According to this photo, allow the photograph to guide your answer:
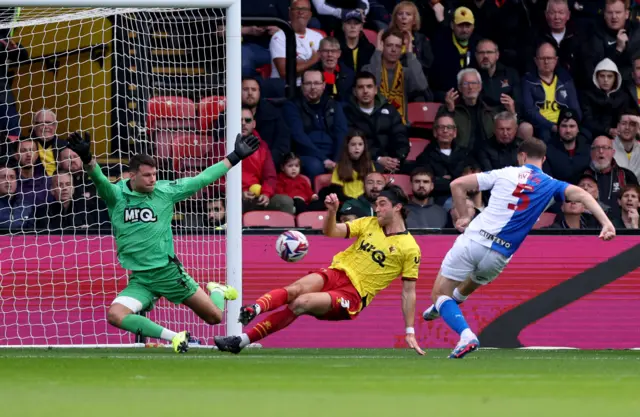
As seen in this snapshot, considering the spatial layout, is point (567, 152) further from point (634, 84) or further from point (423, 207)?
point (423, 207)

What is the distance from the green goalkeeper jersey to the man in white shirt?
14.2 ft

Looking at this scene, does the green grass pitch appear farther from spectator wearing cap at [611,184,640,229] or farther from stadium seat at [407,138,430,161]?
stadium seat at [407,138,430,161]

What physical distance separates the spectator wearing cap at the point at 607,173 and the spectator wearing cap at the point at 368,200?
271 cm

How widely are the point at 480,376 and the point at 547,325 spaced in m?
6.43

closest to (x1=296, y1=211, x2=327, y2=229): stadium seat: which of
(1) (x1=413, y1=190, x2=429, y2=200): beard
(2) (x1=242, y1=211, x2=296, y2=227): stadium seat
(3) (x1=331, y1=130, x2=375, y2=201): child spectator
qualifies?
(2) (x1=242, y1=211, x2=296, y2=227): stadium seat

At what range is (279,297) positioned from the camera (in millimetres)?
11453

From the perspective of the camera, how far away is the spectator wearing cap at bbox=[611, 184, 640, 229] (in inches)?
605

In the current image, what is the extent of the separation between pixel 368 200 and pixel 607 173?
317cm

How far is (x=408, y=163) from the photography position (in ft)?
52.1

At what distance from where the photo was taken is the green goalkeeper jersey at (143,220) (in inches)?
471

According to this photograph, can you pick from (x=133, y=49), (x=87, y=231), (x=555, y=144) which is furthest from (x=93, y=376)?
(x=555, y=144)

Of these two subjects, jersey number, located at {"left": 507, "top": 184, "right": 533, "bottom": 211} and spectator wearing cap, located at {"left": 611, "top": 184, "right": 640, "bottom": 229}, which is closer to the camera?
jersey number, located at {"left": 507, "top": 184, "right": 533, "bottom": 211}

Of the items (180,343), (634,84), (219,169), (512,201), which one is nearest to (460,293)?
(512,201)

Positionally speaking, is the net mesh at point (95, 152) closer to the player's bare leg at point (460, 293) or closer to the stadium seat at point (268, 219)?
the stadium seat at point (268, 219)
